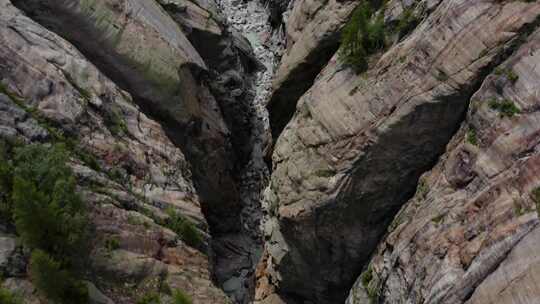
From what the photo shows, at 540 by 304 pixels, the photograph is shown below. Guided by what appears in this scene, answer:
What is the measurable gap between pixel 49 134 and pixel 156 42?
34.4 ft

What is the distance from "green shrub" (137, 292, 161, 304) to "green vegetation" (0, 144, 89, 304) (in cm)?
276

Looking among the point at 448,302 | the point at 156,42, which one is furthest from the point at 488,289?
the point at 156,42

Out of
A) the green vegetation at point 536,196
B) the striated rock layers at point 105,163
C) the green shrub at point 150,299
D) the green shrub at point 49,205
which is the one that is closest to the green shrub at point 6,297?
the striated rock layers at point 105,163

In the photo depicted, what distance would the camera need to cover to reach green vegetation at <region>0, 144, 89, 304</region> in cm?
1722

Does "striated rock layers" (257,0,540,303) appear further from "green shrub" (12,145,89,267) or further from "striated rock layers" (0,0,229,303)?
"green shrub" (12,145,89,267)

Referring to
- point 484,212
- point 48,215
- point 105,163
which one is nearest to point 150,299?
point 48,215

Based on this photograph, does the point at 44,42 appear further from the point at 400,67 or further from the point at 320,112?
the point at 400,67

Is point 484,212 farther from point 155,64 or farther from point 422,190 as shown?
point 155,64

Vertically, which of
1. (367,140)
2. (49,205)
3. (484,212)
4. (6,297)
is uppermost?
(367,140)

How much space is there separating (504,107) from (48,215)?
18.4 m

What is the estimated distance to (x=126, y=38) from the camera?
29.3m

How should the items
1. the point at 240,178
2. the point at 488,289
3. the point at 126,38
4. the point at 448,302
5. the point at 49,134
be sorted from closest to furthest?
the point at 488,289, the point at 448,302, the point at 49,134, the point at 126,38, the point at 240,178

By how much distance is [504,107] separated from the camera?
60.2 ft

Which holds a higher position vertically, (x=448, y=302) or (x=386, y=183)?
(x=386, y=183)
